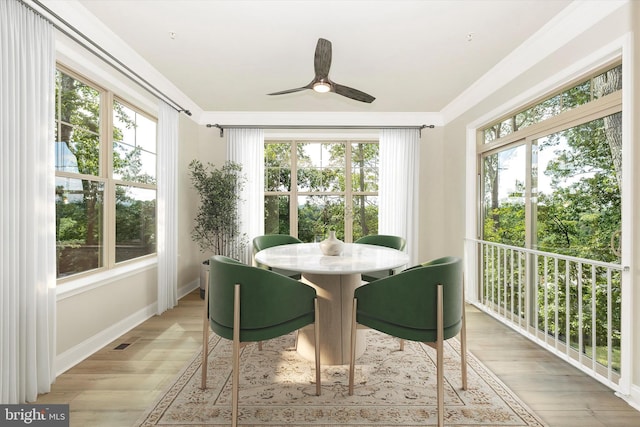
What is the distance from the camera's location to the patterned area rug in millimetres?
1721

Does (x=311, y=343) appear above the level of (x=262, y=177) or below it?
below

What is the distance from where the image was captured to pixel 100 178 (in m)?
2.73

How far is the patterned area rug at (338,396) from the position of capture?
172cm

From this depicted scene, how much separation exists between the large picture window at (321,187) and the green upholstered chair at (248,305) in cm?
313

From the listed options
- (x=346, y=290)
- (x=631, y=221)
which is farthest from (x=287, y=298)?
(x=631, y=221)

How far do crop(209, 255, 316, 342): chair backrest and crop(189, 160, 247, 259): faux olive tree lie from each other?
2.42 m

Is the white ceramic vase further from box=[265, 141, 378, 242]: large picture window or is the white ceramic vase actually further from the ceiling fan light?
box=[265, 141, 378, 242]: large picture window

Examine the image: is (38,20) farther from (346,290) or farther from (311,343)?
(311,343)

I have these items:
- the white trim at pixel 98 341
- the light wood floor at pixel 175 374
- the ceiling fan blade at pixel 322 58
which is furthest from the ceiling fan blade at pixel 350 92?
the white trim at pixel 98 341

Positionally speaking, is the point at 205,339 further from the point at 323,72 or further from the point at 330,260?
the point at 323,72

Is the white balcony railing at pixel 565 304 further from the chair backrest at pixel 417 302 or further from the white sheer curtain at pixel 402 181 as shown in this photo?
the white sheer curtain at pixel 402 181

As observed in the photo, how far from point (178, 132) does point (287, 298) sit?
10.1 feet

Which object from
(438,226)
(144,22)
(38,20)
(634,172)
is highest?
(144,22)

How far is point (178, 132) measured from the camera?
391 centimetres
